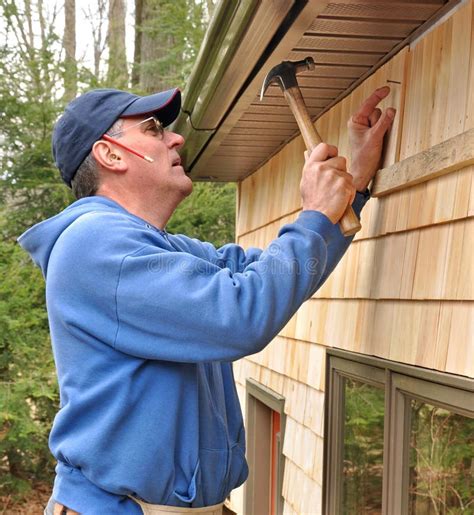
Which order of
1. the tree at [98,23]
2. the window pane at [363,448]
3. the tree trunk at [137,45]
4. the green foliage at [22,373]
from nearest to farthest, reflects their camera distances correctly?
the window pane at [363,448] < the green foliage at [22,373] < the tree trunk at [137,45] < the tree at [98,23]

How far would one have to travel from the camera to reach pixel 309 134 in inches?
Answer: 102

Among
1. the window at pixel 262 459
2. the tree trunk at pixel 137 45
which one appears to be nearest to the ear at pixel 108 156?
the window at pixel 262 459

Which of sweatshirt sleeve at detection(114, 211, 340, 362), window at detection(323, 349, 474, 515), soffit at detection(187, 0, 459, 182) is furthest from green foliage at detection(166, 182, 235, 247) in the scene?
sweatshirt sleeve at detection(114, 211, 340, 362)

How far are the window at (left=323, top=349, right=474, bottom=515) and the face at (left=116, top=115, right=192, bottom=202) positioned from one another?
99 centimetres

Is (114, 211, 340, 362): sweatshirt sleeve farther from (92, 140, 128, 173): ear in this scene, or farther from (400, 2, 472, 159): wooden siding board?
(400, 2, 472, 159): wooden siding board

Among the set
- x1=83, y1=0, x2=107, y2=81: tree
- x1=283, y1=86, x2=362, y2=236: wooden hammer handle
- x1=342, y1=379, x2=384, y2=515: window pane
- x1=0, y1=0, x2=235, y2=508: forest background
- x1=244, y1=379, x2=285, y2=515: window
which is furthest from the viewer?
x1=83, y1=0, x2=107, y2=81: tree

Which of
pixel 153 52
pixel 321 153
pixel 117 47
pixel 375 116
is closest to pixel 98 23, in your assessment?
pixel 153 52

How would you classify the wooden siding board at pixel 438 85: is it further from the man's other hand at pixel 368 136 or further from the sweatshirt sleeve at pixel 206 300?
the sweatshirt sleeve at pixel 206 300

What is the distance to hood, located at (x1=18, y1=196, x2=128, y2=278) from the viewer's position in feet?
7.98

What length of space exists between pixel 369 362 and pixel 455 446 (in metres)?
0.68

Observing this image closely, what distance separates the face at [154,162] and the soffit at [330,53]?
1.65 ft

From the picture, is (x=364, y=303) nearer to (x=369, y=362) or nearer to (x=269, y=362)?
(x=369, y=362)

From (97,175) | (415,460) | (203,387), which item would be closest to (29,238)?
(97,175)

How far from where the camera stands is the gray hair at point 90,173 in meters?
2.66
